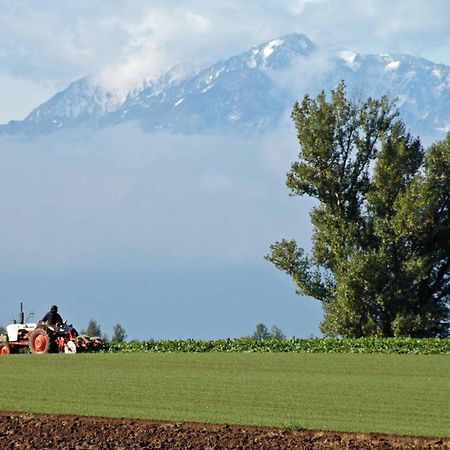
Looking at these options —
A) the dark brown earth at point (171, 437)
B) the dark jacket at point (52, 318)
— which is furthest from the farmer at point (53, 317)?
the dark brown earth at point (171, 437)

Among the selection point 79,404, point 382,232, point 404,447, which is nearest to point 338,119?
point 382,232

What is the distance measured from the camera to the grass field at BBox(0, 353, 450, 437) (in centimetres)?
1861

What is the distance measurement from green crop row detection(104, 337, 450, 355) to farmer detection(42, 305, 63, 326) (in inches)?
146

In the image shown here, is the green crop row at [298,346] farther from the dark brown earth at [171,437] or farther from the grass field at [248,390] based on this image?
the dark brown earth at [171,437]

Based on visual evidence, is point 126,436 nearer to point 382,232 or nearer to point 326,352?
point 326,352

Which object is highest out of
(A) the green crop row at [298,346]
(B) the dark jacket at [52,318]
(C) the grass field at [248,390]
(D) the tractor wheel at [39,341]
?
(B) the dark jacket at [52,318]

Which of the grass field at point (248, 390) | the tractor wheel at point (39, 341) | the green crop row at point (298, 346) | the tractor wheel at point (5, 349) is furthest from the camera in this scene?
the green crop row at point (298, 346)

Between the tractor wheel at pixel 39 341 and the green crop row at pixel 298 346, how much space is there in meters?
3.64

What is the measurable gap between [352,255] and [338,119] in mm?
8043

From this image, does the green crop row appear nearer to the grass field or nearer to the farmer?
the farmer

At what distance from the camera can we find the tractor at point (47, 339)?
37625 mm

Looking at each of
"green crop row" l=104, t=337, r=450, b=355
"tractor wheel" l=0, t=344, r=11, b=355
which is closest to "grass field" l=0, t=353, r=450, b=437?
"tractor wheel" l=0, t=344, r=11, b=355

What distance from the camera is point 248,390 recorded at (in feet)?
76.8

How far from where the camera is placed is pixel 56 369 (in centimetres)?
3006
